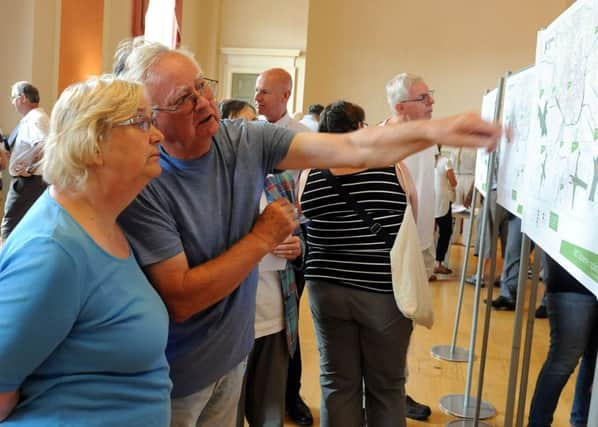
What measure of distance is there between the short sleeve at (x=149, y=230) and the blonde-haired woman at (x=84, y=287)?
69mm

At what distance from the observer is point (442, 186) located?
19.4ft

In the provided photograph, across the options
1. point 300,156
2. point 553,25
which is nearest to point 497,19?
point 553,25

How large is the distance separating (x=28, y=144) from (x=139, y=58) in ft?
13.1

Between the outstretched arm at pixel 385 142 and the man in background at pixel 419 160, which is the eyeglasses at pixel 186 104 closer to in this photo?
the outstretched arm at pixel 385 142

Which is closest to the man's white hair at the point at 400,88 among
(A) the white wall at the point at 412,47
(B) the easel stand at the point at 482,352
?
(B) the easel stand at the point at 482,352

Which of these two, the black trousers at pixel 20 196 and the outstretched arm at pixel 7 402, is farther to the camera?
the black trousers at pixel 20 196

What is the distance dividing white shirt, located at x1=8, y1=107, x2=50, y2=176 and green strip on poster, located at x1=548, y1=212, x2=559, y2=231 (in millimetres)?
4146

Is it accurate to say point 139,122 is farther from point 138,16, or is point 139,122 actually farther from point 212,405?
point 138,16

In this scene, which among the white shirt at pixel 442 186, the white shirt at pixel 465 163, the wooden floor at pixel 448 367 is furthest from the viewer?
the white shirt at pixel 465 163

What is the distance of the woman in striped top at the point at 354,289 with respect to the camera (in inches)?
78.5

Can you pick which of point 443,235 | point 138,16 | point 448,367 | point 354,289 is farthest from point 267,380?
point 138,16

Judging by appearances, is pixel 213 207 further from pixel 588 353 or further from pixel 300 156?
pixel 588 353

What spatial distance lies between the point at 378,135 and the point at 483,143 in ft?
0.82

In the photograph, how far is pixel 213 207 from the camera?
133 centimetres
